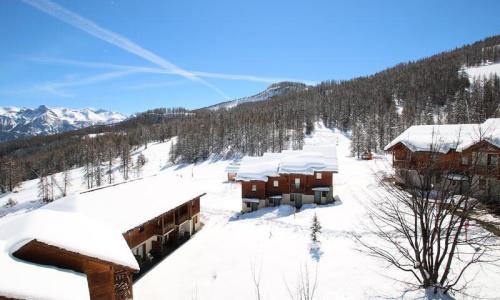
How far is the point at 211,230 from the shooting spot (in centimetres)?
3241

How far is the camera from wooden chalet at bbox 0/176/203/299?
40.1ft

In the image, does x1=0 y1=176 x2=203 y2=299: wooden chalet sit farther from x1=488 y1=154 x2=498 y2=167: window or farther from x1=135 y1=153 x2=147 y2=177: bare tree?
x1=135 y1=153 x2=147 y2=177: bare tree

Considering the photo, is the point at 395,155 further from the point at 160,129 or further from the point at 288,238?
the point at 160,129

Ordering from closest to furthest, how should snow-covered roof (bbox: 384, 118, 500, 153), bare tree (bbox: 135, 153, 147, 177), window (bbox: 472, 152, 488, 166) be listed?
Result: window (bbox: 472, 152, 488, 166), snow-covered roof (bbox: 384, 118, 500, 153), bare tree (bbox: 135, 153, 147, 177)

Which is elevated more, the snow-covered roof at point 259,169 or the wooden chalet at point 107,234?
the snow-covered roof at point 259,169

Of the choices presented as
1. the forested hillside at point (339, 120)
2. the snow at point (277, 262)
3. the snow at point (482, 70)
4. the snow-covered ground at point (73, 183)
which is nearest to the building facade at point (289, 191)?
the snow at point (277, 262)

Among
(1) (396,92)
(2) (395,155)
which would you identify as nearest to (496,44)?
(1) (396,92)

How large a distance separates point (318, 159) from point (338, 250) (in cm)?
1839

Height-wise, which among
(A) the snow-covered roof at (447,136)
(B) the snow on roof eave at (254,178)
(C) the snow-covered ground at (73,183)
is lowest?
(C) the snow-covered ground at (73,183)

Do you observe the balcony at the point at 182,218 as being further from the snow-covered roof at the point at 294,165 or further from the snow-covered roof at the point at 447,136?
the snow-covered roof at the point at 447,136

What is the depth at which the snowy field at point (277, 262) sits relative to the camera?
17.2 meters

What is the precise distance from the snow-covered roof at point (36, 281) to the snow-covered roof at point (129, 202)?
972cm

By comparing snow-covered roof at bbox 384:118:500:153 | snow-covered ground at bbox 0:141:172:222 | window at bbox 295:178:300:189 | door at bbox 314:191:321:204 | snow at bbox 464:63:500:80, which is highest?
snow at bbox 464:63:500:80

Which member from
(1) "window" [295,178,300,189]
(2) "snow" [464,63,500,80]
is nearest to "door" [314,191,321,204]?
(1) "window" [295,178,300,189]
